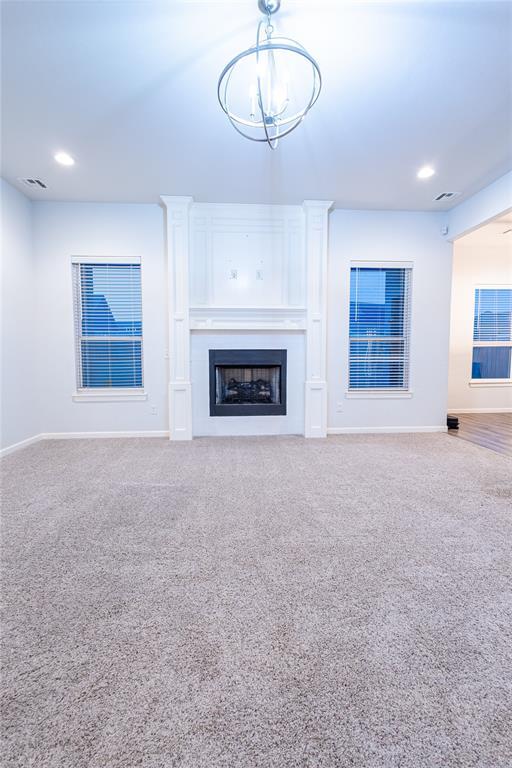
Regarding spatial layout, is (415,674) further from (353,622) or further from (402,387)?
(402,387)

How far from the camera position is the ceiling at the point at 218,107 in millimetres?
1948

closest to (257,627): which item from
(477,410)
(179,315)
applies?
(179,315)

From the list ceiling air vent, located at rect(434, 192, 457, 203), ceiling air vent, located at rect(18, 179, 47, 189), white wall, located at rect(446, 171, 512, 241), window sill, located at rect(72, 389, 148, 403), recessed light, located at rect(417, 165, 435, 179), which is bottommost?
window sill, located at rect(72, 389, 148, 403)

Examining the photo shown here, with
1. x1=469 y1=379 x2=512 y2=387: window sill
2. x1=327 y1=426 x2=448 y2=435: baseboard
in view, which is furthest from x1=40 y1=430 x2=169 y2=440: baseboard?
x1=469 y1=379 x2=512 y2=387: window sill

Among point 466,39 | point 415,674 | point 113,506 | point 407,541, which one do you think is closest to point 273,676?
point 415,674

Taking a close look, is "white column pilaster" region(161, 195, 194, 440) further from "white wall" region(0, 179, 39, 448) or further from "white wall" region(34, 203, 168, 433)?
"white wall" region(0, 179, 39, 448)

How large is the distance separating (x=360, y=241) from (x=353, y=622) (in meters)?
4.50

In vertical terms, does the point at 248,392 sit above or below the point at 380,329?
below

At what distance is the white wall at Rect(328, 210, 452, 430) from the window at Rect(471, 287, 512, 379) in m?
2.12

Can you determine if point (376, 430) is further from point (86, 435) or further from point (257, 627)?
point (86, 435)

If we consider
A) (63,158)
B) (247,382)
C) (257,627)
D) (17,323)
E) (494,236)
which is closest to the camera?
(257,627)

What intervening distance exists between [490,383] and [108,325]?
6.71 meters

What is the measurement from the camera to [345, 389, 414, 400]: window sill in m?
4.71

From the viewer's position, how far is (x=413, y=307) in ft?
15.5
